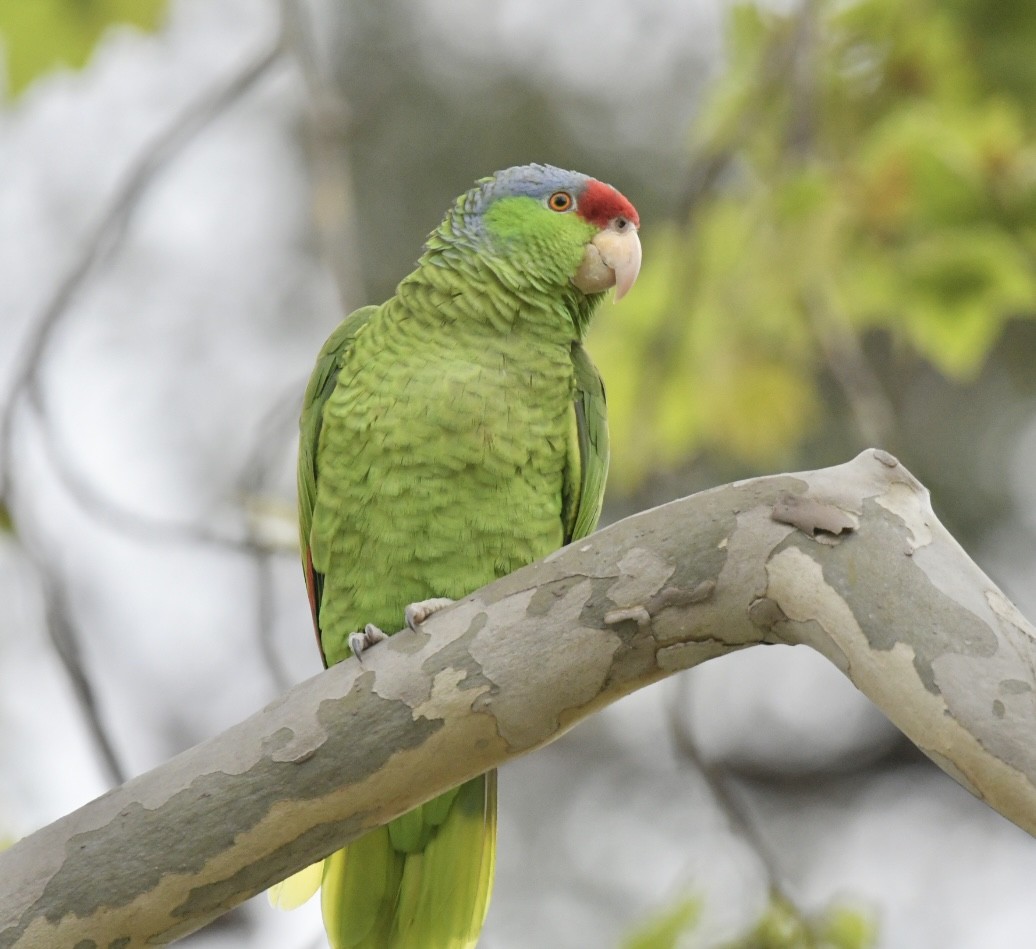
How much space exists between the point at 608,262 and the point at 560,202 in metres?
0.18

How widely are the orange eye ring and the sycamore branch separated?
1.17 meters

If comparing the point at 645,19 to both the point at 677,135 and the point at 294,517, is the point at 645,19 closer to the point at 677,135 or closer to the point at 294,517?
the point at 677,135

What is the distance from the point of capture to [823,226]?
10.2ft

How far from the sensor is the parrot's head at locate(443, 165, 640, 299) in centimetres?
270

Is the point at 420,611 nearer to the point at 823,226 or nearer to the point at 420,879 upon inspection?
the point at 420,879

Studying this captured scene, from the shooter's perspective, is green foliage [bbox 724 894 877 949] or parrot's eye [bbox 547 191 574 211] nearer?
green foliage [bbox 724 894 877 949]

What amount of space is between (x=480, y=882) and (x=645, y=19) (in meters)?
4.10

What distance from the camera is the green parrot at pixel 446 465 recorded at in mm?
2465

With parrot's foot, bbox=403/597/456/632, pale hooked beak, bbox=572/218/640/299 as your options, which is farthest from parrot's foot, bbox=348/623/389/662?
pale hooked beak, bbox=572/218/640/299

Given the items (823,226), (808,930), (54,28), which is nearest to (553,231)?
(823,226)

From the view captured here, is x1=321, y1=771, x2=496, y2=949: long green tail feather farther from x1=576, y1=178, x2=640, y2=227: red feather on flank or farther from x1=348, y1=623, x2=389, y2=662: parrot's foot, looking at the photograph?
x1=576, y1=178, x2=640, y2=227: red feather on flank

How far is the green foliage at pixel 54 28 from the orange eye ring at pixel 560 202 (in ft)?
3.24

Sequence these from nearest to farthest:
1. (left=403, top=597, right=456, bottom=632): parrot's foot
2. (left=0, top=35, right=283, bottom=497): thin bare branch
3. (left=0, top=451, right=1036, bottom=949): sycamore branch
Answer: (left=0, top=451, right=1036, bottom=949): sycamore branch → (left=403, top=597, right=456, bottom=632): parrot's foot → (left=0, top=35, right=283, bottom=497): thin bare branch

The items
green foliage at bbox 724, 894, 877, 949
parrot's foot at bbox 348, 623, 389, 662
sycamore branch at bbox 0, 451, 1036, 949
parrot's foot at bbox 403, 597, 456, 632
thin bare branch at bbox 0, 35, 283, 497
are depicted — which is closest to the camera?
sycamore branch at bbox 0, 451, 1036, 949
